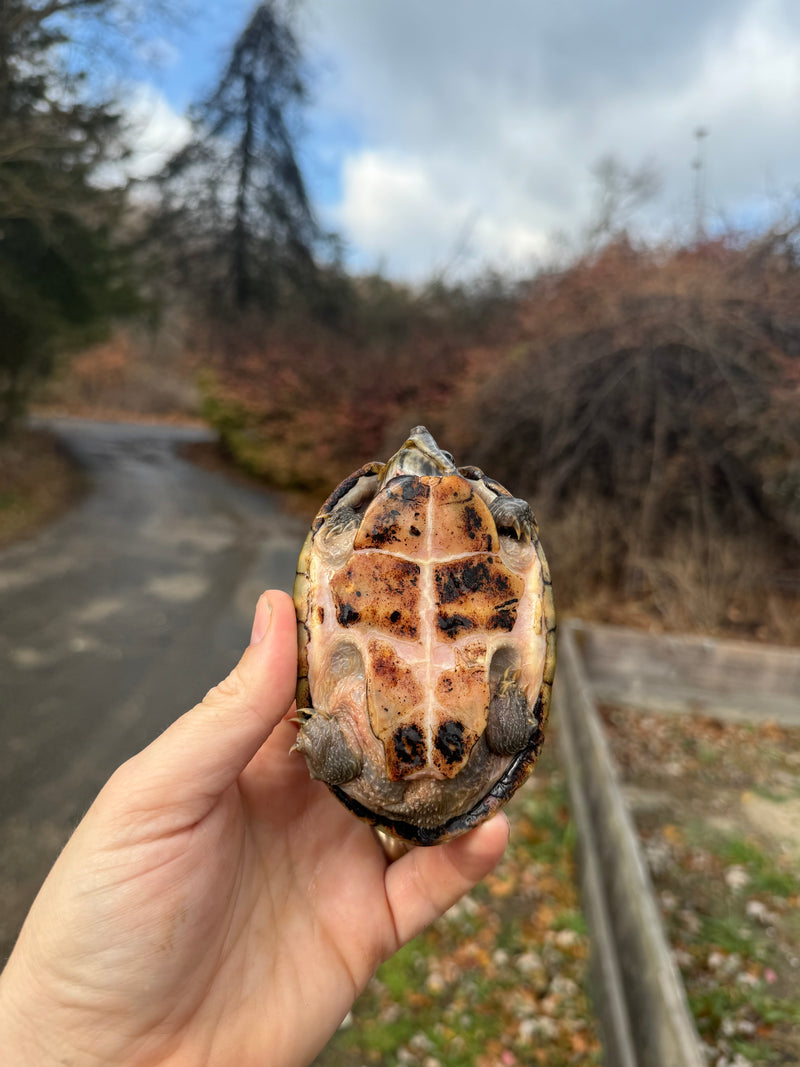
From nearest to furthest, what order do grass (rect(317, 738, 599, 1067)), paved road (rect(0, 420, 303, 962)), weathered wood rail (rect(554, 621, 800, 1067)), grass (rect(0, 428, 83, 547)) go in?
weathered wood rail (rect(554, 621, 800, 1067)) < grass (rect(317, 738, 599, 1067)) < paved road (rect(0, 420, 303, 962)) < grass (rect(0, 428, 83, 547))

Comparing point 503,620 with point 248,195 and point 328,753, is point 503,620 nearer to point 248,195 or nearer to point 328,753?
point 328,753

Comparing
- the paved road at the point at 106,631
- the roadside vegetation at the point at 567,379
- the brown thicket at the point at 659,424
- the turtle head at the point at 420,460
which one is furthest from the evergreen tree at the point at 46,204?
the turtle head at the point at 420,460

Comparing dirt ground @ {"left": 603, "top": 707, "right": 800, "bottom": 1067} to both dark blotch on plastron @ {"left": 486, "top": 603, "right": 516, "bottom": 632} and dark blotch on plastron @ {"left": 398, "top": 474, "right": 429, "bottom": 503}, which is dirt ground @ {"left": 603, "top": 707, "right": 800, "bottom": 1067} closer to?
dark blotch on plastron @ {"left": 486, "top": 603, "right": 516, "bottom": 632}

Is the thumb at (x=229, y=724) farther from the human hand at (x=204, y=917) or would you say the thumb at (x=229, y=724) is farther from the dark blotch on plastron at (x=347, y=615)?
the dark blotch on plastron at (x=347, y=615)

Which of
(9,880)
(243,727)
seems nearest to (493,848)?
(243,727)

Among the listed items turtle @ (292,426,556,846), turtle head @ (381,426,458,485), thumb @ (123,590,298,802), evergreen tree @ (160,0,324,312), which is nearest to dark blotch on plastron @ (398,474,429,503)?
turtle @ (292,426,556,846)

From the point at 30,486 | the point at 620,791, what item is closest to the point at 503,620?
the point at 620,791
